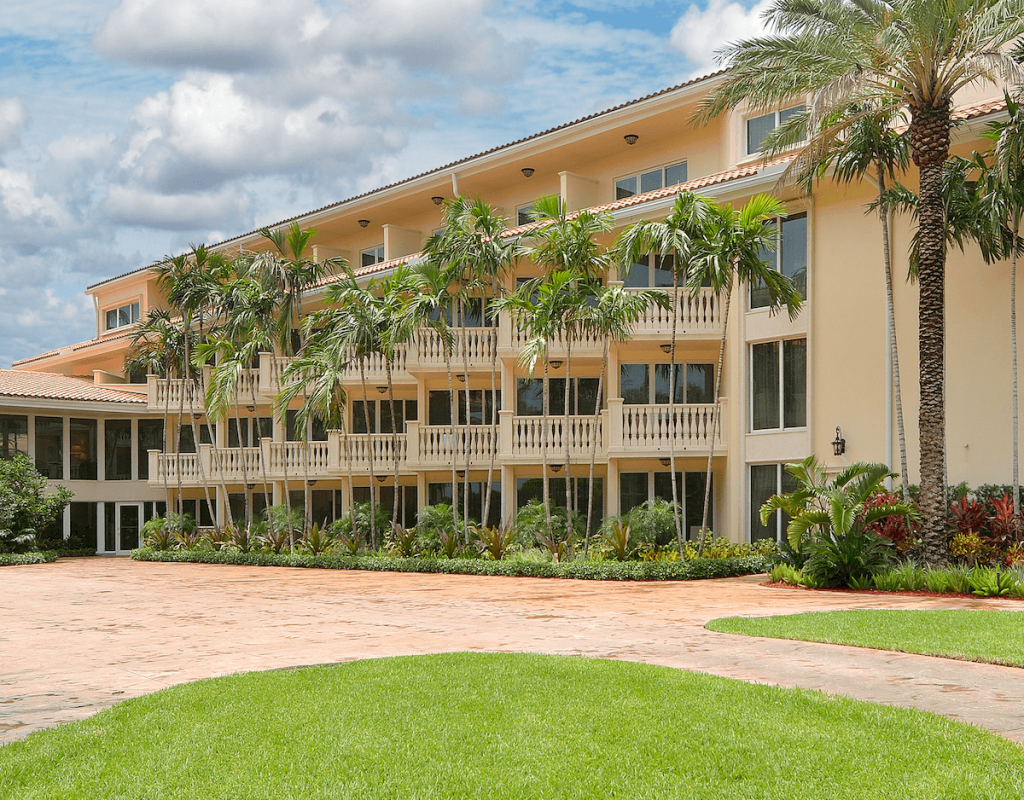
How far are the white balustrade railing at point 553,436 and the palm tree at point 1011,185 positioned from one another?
9.68 metres

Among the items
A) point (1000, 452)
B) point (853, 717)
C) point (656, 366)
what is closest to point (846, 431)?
point (1000, 452)

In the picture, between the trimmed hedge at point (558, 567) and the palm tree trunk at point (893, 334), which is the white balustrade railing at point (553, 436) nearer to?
the trimmed hedge at point (558, 567)

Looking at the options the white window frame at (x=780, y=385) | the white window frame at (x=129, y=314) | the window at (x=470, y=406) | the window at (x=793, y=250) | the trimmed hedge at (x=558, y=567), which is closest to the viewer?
the trimmed hedge at (x=558, y=567)

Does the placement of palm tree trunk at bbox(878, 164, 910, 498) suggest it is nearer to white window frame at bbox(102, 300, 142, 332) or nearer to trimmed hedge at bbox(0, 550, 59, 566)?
trimmed hedge at bbox(0, 550, 59, 566)

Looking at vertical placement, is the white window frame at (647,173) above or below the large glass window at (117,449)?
above

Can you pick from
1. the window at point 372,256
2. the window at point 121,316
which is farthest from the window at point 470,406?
the window at point 121,316

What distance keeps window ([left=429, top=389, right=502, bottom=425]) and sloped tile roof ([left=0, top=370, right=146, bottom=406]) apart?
12.5m

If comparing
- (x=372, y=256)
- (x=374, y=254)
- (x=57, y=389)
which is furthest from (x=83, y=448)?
(x=374, y=254)

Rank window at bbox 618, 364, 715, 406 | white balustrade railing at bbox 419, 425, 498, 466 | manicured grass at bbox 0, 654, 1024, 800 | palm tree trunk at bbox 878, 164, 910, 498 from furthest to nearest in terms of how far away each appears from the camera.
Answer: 1. white balustrade railing at bbox 419, 425, 498, 466
2. window at bbox 618, 364, 715, 406
3. palm tree trunk at bbox 878, 164, 910, 498
4. manicured grass at bbox 0, 654, 1024, 800

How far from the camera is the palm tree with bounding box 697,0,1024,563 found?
1596 centimetres

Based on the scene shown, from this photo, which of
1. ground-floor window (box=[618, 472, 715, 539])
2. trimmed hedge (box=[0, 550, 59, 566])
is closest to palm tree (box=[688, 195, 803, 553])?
ground-floor window (box=[618, 472, 715, 539])

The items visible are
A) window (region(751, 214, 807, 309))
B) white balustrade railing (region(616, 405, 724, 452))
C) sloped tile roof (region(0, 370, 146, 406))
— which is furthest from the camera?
sloped tile roof (region(0, 370, 146, 406))

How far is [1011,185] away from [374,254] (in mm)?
23500

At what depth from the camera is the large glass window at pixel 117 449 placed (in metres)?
35.7
